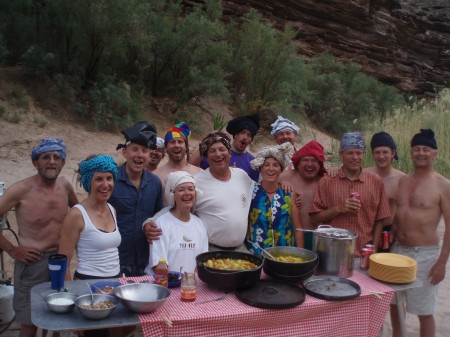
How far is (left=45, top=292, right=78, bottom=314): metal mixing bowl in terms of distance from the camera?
2.55 m

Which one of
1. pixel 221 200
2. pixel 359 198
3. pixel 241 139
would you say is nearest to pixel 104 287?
pixel 221 200

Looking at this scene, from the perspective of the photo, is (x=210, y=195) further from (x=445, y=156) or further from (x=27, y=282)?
(x=445, y=156)

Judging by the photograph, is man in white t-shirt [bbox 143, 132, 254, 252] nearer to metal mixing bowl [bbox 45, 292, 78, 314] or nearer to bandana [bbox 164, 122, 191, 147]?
bandana [bbox 164, 122, 191, 147]

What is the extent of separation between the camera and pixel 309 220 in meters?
3.98

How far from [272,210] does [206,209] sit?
0.51 m

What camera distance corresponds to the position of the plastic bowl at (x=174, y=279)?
2.99 meters

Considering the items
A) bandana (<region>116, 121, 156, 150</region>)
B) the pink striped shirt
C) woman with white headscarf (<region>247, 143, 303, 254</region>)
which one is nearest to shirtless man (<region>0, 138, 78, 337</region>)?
bandana (<region>116, 121, 156, 150</region>)

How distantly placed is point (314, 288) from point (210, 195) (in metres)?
1.04

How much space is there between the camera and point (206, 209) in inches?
140

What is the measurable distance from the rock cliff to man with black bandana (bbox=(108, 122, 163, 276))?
52.6ft

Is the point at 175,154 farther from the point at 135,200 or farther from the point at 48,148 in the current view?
the point at 48,148

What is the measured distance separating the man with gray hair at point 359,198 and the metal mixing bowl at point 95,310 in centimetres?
179

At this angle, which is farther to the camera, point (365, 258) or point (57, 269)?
point (365, 258)


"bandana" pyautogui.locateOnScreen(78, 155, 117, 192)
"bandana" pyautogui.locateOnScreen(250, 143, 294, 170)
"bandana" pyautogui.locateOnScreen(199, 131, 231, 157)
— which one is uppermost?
"bandana" pyautogui.locateOnScreen(199, 131, 231, 157)
